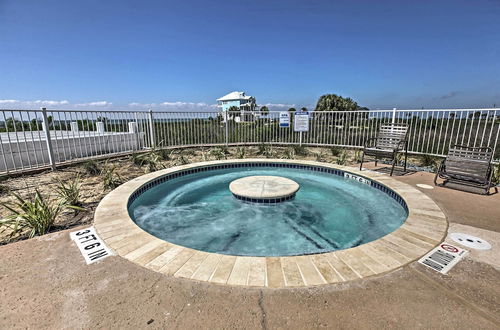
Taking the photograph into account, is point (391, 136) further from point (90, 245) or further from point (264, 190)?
point (90, 245)

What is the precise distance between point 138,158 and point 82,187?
2.02m

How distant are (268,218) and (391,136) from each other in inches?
161

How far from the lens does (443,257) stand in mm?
2016

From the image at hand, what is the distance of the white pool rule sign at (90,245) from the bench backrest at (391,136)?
5.89m

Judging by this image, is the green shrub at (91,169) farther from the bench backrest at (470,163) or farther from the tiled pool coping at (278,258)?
the bench backrest at (470,163)

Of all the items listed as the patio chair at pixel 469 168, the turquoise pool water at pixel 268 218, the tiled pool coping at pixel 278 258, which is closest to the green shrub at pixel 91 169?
the turquoise pool water at pixel 268 218

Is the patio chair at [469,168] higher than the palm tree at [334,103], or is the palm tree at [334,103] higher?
the palm tree at [334,103]

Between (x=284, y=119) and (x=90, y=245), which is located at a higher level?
(x=284, y=119)

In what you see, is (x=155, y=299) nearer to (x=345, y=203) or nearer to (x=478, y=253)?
(x=478, y=253)

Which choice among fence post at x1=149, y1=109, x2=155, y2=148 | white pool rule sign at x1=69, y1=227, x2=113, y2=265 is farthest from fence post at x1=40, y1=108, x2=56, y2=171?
white pool rule sign at x1=69, y1=227, x2=113, y2=265

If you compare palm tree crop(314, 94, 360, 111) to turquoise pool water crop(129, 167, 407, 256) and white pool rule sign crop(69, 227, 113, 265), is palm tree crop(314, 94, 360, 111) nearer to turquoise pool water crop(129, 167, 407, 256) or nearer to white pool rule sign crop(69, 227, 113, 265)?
turquoise pool water crop(129, 167, 407, 256)

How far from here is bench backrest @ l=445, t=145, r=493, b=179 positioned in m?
3.77

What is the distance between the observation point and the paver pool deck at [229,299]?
1.38 meters

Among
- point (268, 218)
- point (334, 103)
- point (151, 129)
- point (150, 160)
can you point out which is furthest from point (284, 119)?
point (334, 103)
